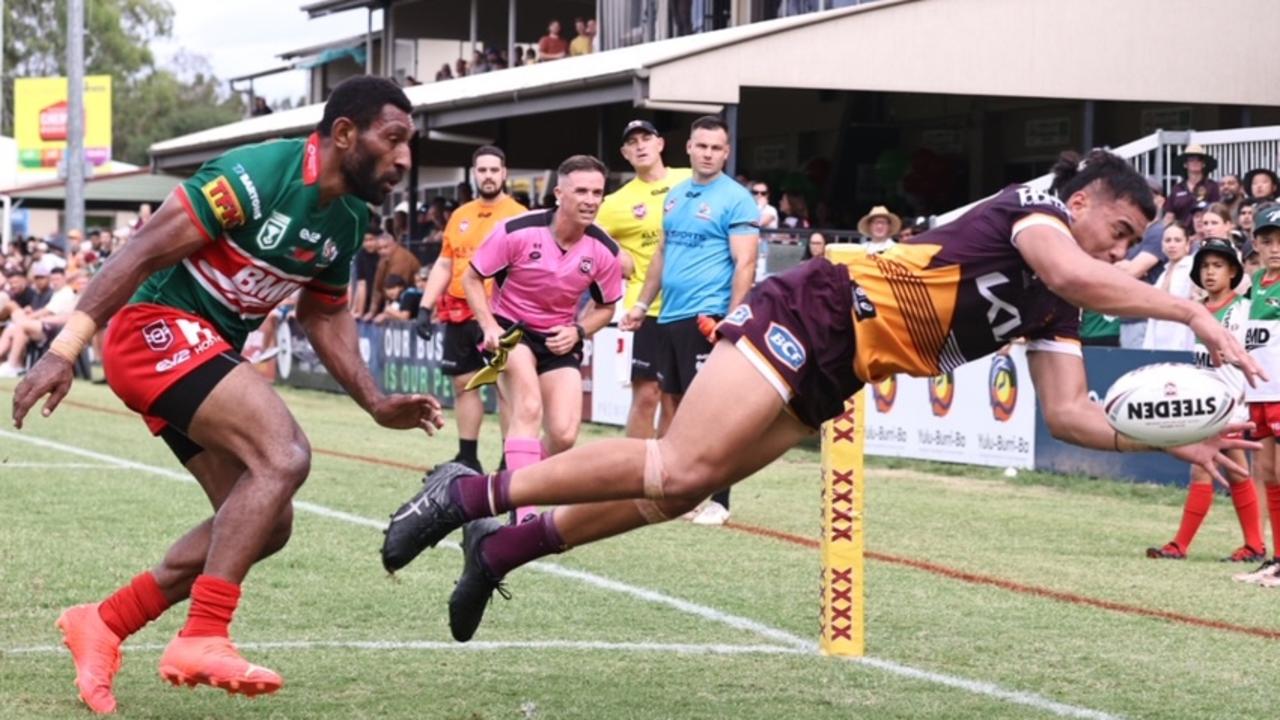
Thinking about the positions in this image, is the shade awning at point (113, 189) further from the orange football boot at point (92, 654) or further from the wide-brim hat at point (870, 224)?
the orange football boot at point (92, 654)

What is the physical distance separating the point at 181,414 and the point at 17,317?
92.6ft

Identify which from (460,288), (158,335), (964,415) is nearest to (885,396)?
(964,415)

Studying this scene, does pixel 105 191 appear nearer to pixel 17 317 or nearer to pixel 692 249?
pixel 17 317

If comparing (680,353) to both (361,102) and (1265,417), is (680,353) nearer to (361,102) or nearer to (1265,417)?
(1265,417)

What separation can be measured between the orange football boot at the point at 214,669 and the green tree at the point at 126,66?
300ft

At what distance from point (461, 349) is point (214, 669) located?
827 cm

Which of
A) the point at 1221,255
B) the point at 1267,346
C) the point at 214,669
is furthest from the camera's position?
the point at 1221,255

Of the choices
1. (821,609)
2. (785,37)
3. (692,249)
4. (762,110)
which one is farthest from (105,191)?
(821,609)

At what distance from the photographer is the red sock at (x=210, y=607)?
6.38m

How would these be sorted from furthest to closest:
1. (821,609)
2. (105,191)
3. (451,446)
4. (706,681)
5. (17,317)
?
(105,191), (17,317), (451,446), (821,609), (706,681)

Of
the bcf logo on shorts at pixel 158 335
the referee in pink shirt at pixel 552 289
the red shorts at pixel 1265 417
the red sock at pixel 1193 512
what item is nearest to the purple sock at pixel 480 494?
the bcf logo on shorts at pixel 158 335

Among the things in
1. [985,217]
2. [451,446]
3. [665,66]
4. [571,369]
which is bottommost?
[451,446]

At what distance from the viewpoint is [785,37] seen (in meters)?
22.8

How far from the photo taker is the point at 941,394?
58.6ft
